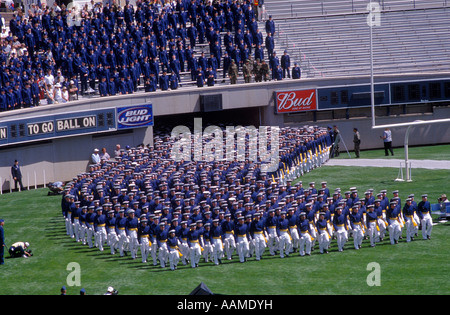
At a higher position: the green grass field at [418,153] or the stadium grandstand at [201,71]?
the stadium grandstand at [201,71]

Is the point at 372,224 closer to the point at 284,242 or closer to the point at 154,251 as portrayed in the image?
the point at 284,242

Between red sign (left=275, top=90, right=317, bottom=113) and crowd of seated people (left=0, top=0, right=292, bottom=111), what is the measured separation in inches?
75.5

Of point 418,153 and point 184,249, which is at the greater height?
point 418,153

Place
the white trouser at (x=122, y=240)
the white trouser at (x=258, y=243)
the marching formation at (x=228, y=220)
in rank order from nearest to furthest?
the marching formation at (x=228, y=220) < the white trouser at (x=258, y=243) < the white trouser at (x=122, y=240)

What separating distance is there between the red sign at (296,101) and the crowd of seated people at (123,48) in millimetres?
1919

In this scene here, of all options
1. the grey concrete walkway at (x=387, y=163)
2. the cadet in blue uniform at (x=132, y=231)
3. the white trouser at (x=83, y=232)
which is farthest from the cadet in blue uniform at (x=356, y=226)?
the grey concrete walkway at (x=387, y=163)

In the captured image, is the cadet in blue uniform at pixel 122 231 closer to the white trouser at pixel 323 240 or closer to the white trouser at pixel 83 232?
the white trouser at pixel 83 232

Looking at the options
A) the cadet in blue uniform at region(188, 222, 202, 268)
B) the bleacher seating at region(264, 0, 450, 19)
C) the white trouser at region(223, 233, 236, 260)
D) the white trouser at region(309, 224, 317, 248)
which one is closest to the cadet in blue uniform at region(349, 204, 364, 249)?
the white trouser at region(309, 224, 317, 248)

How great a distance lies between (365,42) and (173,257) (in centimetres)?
2457

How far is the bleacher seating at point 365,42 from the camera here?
40.3m

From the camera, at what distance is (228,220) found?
2061cm

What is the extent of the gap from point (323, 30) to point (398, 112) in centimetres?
634

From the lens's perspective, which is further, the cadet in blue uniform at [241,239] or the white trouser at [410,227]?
the white trouser at [410,227]

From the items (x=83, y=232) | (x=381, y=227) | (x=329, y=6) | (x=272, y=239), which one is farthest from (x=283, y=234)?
(x=329, y=6)
